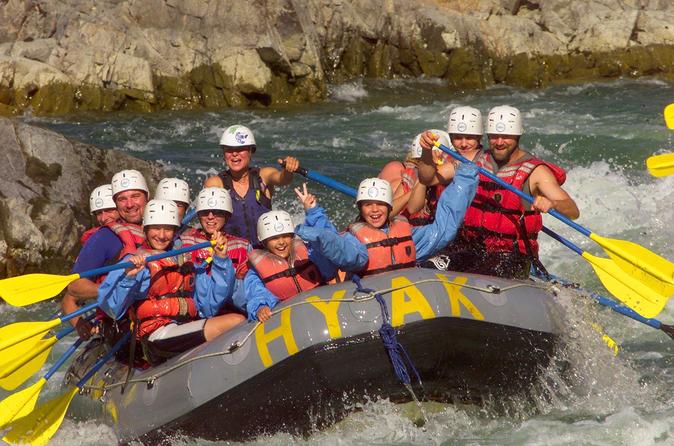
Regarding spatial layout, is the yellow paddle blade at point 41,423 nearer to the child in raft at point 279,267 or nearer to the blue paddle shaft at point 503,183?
the child in raft at point 279,267

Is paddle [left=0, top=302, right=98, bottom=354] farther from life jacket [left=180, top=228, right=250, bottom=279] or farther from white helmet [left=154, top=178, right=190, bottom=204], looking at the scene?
white helmet [left=154, top=178, right=190, bottom=204]

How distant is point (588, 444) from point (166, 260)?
260 cm

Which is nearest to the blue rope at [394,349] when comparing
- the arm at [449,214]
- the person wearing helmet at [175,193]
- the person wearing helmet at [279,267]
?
the person wearing helmet at [279,267]

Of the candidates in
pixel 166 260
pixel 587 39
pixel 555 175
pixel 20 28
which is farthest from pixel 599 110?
pixel 166 260

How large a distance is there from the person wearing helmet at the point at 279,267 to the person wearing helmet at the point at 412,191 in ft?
2.79

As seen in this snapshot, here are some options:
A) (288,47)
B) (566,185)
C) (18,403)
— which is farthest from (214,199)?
(288,47)

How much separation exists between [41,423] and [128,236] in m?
1.39

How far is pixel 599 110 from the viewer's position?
17.4 metres

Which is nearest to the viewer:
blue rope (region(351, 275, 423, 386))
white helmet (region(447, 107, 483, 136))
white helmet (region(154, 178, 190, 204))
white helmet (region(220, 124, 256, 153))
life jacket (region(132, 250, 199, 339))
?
blue rope (region(351, 275, 423, 386))

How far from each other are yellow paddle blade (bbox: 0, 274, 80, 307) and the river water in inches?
35.3

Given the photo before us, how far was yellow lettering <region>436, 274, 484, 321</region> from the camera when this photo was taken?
5.98m

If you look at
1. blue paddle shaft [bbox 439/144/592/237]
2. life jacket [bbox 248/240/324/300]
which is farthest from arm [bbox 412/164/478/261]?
life jacket [bbox 248/240/324/300]

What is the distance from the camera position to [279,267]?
6441mm

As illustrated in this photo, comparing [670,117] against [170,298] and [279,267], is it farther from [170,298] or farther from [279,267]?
[170,298]
